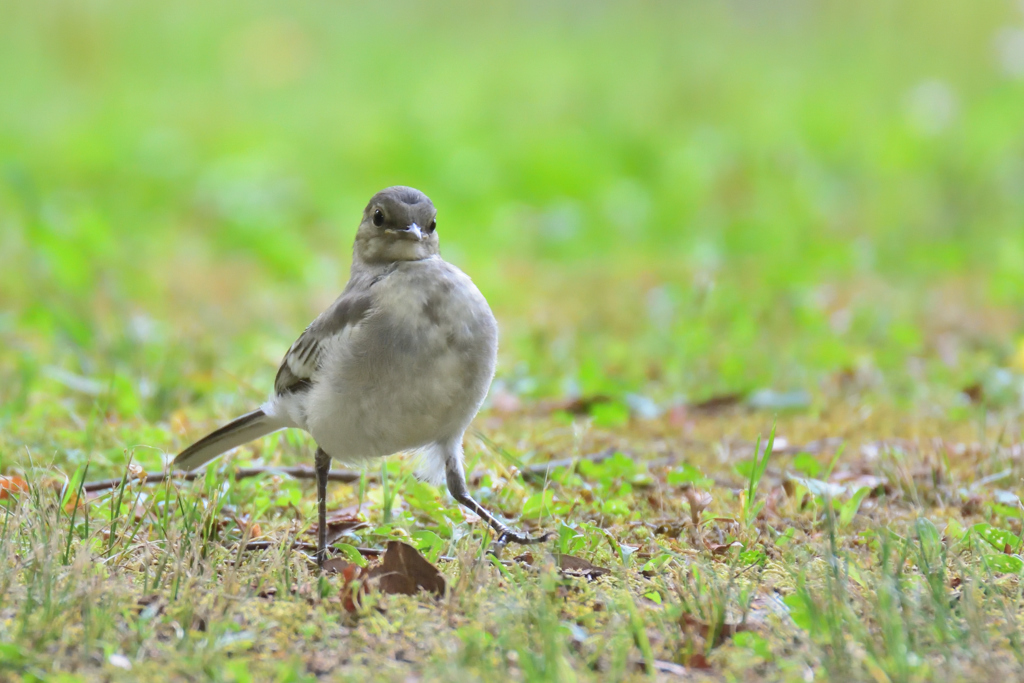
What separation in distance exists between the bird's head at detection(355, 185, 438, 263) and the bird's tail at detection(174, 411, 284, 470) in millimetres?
709

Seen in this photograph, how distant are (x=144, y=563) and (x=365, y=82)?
1045cm

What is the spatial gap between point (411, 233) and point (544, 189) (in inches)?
253

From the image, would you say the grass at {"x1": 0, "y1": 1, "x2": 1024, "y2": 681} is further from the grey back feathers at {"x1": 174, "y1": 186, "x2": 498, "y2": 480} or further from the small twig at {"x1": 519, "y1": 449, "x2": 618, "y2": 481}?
the grey back feathers at {"x1": 174, "y1": 186, "x2": 498, "y2": 480}

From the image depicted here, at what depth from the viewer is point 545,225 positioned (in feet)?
30.8

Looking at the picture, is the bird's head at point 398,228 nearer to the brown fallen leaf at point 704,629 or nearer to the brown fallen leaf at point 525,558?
the brown fallen leaf at point 525,558

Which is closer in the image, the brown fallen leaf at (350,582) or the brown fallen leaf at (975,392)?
the brown fallen leaf at (350,582)

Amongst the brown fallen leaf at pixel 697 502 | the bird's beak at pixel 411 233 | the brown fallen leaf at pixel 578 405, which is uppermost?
the bird's beak at pixel 411 233

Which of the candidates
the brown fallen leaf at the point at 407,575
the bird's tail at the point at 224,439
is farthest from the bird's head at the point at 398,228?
the brown fallen leaf at the point at 407,575

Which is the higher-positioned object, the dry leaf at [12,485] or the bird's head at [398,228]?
the bird's head at [398,228]

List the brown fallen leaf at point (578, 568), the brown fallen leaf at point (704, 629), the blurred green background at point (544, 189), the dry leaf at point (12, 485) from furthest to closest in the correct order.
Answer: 1. the blurred green background at point (544, 189)
2. the dry leaf at point (12, 485)
3. the brown fallen leaf at point (578, 568)
4. the brown fallen leaf at point (704, 629)

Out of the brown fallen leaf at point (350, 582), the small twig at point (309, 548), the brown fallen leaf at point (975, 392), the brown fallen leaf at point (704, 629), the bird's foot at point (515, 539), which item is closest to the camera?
the brown fallen leaf at point (704, 629)

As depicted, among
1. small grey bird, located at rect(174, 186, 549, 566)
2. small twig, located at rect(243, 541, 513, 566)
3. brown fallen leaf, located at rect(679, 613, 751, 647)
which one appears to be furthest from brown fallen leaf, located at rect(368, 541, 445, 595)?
brown fallen leaf, located at rect(679, 613, 751, 647)

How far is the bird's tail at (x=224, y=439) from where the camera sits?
14.0 feet

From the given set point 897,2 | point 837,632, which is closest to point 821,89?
point 897,2
